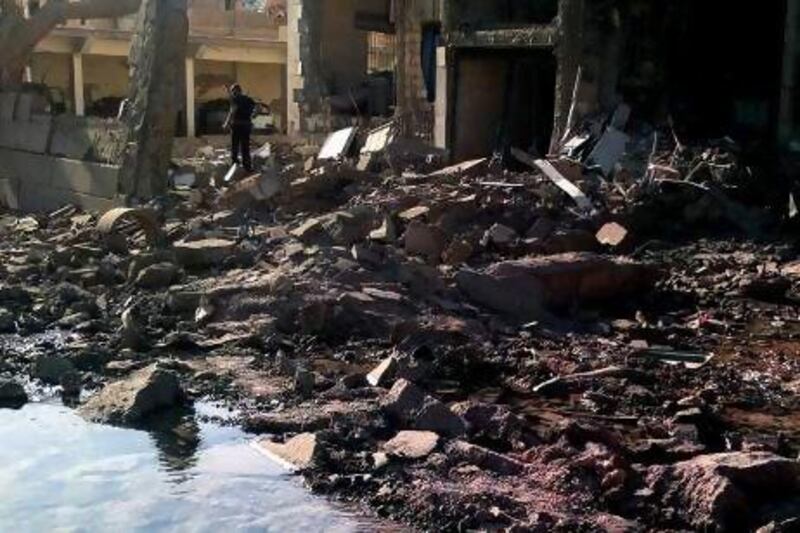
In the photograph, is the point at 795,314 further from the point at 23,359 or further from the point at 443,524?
the point at 23,359

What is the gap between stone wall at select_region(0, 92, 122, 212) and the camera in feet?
52.8

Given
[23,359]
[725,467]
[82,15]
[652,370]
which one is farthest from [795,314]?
[82,15]

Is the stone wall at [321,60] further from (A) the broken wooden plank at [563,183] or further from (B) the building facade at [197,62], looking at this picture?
(B) the building facade at [197,62]

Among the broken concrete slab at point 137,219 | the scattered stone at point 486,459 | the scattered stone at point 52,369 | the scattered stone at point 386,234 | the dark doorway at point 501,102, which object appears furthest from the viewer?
the dark doorway at point 501,102

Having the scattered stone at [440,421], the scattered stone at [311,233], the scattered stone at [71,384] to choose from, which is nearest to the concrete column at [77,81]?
the scattered stone at [311,233]

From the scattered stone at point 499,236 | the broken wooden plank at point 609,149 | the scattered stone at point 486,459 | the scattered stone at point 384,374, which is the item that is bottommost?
the scattered stone at point 384,374

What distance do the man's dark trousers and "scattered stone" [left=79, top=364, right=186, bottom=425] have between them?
10238 millimetres

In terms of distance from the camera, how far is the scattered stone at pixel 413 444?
19.1 ft

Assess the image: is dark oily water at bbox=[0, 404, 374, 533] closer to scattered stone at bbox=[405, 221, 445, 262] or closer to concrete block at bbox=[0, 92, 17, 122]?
scattered stone at bbox=[405, 221, 445, 262]

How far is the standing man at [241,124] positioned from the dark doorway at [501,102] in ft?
11.0

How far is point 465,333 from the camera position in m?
8.52

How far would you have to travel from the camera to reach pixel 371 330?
883cm

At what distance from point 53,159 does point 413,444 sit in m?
12.9

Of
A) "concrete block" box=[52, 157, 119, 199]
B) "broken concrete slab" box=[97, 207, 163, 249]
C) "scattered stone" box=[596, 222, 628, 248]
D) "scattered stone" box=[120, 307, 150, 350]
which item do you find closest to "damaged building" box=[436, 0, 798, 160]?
"scattered stone" box=[596, 222, 628, 248]
